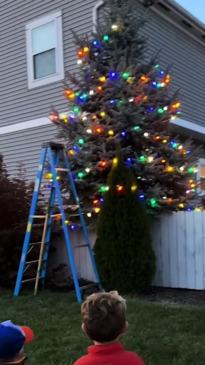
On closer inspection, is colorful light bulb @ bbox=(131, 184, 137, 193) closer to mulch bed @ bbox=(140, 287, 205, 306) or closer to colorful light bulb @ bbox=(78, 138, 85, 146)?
colorful light bulb @ bbox=(78, 138, 85, 146)

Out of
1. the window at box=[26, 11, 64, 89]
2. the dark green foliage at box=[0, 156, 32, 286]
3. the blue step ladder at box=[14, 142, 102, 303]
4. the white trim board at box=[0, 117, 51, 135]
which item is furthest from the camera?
the white trim board at box=[0, 117, 51, 135]

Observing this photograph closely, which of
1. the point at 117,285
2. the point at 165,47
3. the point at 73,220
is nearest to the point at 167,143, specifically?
the point at 73,220

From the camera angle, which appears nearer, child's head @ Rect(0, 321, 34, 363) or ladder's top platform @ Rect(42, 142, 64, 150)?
child's head @ Rect(0, 321, 34, 363)

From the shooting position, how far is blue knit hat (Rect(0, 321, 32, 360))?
2.35 meters

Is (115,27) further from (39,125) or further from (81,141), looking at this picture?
(39,125)

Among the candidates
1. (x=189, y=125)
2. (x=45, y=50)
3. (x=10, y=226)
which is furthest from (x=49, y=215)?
(x=189, y=125)

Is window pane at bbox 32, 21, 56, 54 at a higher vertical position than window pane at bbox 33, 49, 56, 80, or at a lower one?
higher

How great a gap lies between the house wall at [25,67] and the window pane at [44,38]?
1.16 feet

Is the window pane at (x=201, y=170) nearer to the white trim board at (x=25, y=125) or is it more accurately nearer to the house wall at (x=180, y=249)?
the white trim board at (x=25, y=125)

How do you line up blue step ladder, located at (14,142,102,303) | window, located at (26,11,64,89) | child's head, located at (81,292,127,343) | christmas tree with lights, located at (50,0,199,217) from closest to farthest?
child's head, located at (81,292,127,343), blue step ladder, located at (14,142,102,303), christmas tree with lights, located at (50,0,199,217), window, located at (26,11,64,89)

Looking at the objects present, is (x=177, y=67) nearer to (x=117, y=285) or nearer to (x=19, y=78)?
(x=19, y=78)

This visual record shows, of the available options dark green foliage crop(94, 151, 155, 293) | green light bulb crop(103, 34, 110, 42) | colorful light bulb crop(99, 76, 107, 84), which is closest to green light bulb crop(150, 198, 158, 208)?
dark green foliage crop(94, 151, 155, 293)

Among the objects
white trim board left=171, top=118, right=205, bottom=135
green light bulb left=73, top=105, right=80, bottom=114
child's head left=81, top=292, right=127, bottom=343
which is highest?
white trim board left=171, top=118, right=205, bottom=135

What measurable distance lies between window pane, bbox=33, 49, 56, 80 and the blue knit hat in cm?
1026
